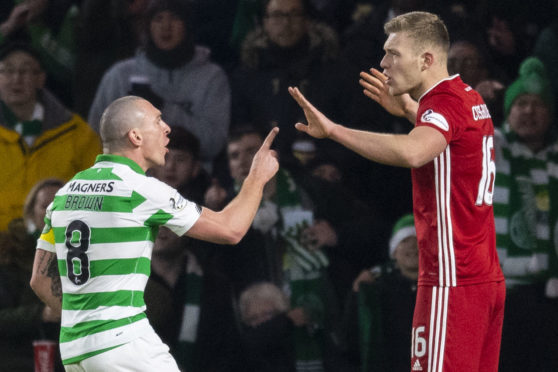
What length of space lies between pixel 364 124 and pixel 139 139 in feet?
9.50

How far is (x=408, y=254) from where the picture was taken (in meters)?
5.66

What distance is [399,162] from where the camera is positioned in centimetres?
336

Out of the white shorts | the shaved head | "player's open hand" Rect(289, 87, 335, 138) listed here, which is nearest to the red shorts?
"player's open hand" Rect(289, 87, 335, 138)

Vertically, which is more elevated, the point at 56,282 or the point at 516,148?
the point at 516,148

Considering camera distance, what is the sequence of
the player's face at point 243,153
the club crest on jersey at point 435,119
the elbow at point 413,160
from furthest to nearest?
the player's face at point 243,153 < the club crest on jersey at point 435,119 < the elbow at point 413,160

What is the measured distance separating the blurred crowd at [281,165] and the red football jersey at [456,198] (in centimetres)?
200

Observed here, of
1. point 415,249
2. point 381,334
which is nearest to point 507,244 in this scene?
point 415,249

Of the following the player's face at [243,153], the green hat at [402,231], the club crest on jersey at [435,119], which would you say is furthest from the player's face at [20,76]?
the club crest on jersey at [435,119]

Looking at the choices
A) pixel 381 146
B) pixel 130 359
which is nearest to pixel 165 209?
pixel 130 359

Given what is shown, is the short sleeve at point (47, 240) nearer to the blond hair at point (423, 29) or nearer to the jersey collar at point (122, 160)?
the jersey collar at point (122, 160)

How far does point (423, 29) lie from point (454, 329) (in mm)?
1144

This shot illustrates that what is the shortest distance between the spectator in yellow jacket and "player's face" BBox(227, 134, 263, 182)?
93cm

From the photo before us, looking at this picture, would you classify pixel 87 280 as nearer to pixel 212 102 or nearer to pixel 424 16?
pixel 424 16

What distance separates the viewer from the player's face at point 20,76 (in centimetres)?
645
